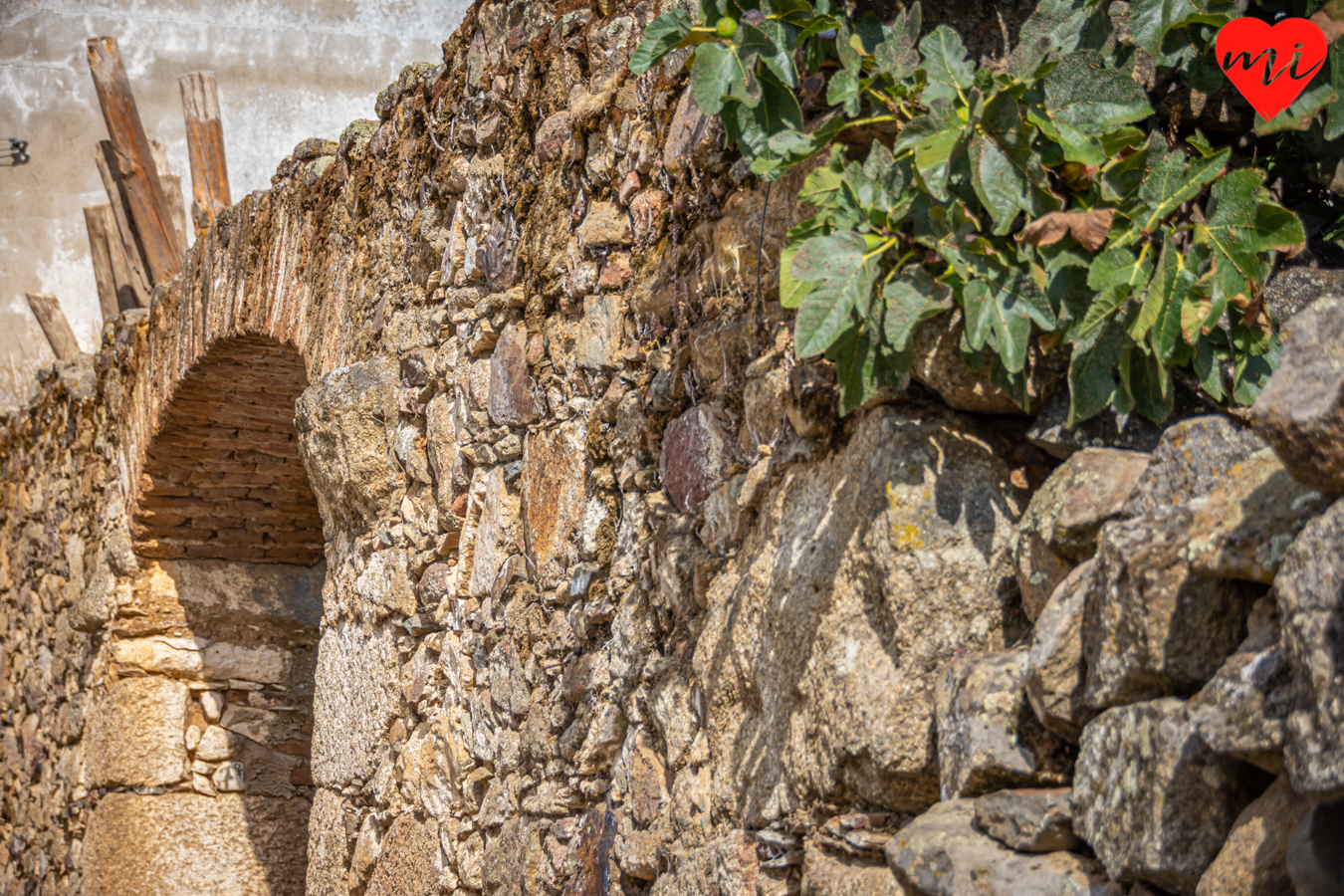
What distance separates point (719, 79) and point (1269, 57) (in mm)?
516

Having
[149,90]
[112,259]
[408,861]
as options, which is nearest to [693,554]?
[408,861]

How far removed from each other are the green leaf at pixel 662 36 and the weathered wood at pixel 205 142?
482 cm

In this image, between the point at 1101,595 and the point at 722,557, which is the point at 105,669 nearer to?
the point at 722,557

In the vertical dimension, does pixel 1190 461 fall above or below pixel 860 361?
below

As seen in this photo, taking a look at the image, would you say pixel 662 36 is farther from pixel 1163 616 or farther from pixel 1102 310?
pixel 1163 616

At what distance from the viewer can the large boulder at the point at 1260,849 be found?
0.66 m

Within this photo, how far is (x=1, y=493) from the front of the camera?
19.4 feet

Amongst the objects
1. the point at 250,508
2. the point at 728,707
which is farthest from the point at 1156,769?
the point at 250,508

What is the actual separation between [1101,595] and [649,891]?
35.0 inches

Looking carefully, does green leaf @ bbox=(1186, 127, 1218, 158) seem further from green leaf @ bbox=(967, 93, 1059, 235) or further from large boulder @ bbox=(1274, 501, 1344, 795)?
large boulder @ bbox=(1274, 501, 1344, 795)

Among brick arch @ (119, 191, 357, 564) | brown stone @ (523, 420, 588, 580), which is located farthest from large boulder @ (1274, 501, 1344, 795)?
brick arch @ (119, 191, 357, 564)

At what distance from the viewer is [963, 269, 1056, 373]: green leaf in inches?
36.9

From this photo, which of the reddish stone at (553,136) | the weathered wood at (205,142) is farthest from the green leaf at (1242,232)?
the weathered wood at (205,142)

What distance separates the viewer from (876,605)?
1090 mm
